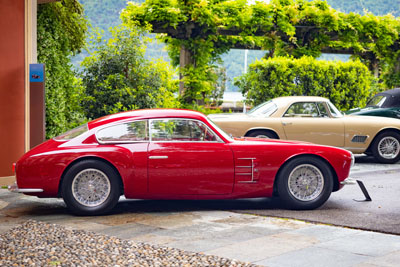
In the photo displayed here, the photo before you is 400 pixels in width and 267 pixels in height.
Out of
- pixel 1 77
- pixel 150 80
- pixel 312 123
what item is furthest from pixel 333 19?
pixel 1 77

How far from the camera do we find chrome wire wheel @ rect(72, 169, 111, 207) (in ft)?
24.6

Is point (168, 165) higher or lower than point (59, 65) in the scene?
lower

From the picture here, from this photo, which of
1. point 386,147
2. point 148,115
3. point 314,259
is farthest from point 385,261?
point 386,147

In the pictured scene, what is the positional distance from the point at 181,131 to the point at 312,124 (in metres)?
5.82

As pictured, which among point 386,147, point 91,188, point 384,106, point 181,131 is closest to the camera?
point 91,188

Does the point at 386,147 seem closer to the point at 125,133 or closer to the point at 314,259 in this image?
the point at 125,133

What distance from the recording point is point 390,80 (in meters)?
22.0

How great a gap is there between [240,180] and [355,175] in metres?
4.39

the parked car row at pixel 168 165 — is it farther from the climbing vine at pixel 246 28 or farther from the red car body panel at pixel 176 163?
the climbing vine at pixel 246 28

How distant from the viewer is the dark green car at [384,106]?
49.6ft

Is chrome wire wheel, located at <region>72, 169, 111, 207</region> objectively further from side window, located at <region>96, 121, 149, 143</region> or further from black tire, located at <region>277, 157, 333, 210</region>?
black tire, located at <region>277, 157, 333, 210</region>

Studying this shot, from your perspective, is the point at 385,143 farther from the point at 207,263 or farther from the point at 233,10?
the point at 207,263

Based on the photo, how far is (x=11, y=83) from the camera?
9.98 m

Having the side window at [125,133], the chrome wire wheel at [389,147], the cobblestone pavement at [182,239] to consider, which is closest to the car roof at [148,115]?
the side window at [125,133]
